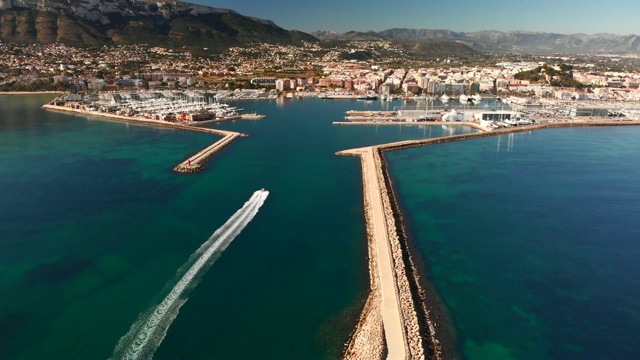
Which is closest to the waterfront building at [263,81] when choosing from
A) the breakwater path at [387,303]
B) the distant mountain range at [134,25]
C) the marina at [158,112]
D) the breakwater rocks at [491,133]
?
the marina at [158,112]

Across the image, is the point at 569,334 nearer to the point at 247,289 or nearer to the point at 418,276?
the point at 418,276

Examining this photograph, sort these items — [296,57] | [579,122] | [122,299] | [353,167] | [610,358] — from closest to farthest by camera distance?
[610,358] < [122,299] < [353,167] < [579,122] < [296,57]

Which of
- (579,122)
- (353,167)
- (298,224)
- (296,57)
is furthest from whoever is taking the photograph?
(296,57)

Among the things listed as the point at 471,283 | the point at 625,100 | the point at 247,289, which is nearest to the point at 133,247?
the point at 247,289

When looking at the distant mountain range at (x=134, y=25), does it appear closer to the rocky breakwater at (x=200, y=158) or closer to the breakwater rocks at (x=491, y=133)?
the rocky breakwater at (x=200, y=158)

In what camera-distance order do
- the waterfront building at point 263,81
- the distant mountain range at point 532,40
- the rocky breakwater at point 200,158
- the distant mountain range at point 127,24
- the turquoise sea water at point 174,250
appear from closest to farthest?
1. the turquoise sea water at point 174,250
2. the rocky breakwater at point 200,158
3. the waterfront building at point 263,81
4. the distant mountain range at point 127,24
5. the distant mountain range at point 532,40

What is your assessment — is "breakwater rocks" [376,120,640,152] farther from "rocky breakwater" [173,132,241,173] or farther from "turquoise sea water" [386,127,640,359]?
"rocky breakwater" [173,132,241,173]

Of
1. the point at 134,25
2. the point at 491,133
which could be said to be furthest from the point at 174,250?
the point at 134,25
